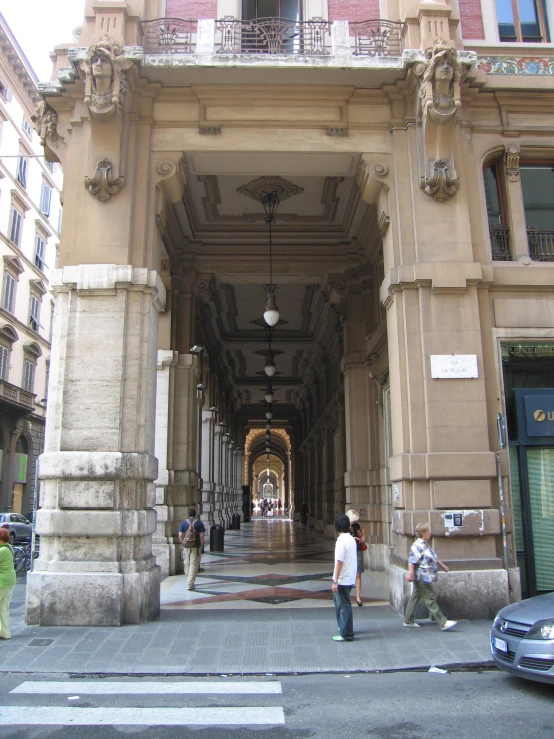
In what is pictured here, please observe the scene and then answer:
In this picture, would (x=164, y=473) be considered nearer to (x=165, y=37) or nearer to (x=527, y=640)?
(x=165, y=37)

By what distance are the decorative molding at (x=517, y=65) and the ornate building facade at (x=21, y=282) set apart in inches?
1065

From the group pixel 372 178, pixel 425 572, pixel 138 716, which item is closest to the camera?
pixel 138 716

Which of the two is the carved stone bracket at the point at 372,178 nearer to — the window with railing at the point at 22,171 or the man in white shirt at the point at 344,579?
the man in white shirt at the point at 344,579

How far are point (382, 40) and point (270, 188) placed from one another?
466cm

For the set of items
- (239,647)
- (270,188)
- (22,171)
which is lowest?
(239,647)

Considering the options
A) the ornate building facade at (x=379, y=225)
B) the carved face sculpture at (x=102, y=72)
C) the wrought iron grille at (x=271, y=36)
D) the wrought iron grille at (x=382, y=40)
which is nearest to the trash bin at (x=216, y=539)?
the ornate building facade at (x=379, y=225)

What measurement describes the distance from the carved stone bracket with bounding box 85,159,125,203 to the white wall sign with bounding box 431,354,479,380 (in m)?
6.02

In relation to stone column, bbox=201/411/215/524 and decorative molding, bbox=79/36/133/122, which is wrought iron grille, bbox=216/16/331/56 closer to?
decorative molding, bbox=79/36/133/122

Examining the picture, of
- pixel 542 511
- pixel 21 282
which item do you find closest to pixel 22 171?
pixel 21 282

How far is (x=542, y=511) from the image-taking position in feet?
35.0

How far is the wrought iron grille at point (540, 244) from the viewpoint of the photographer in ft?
38.2

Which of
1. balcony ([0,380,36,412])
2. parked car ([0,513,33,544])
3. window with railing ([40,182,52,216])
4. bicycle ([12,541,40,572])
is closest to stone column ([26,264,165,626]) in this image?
bicycle ([12,541,40,572])

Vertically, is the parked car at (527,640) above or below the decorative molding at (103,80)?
below

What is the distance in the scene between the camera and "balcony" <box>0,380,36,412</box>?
33594 mm
